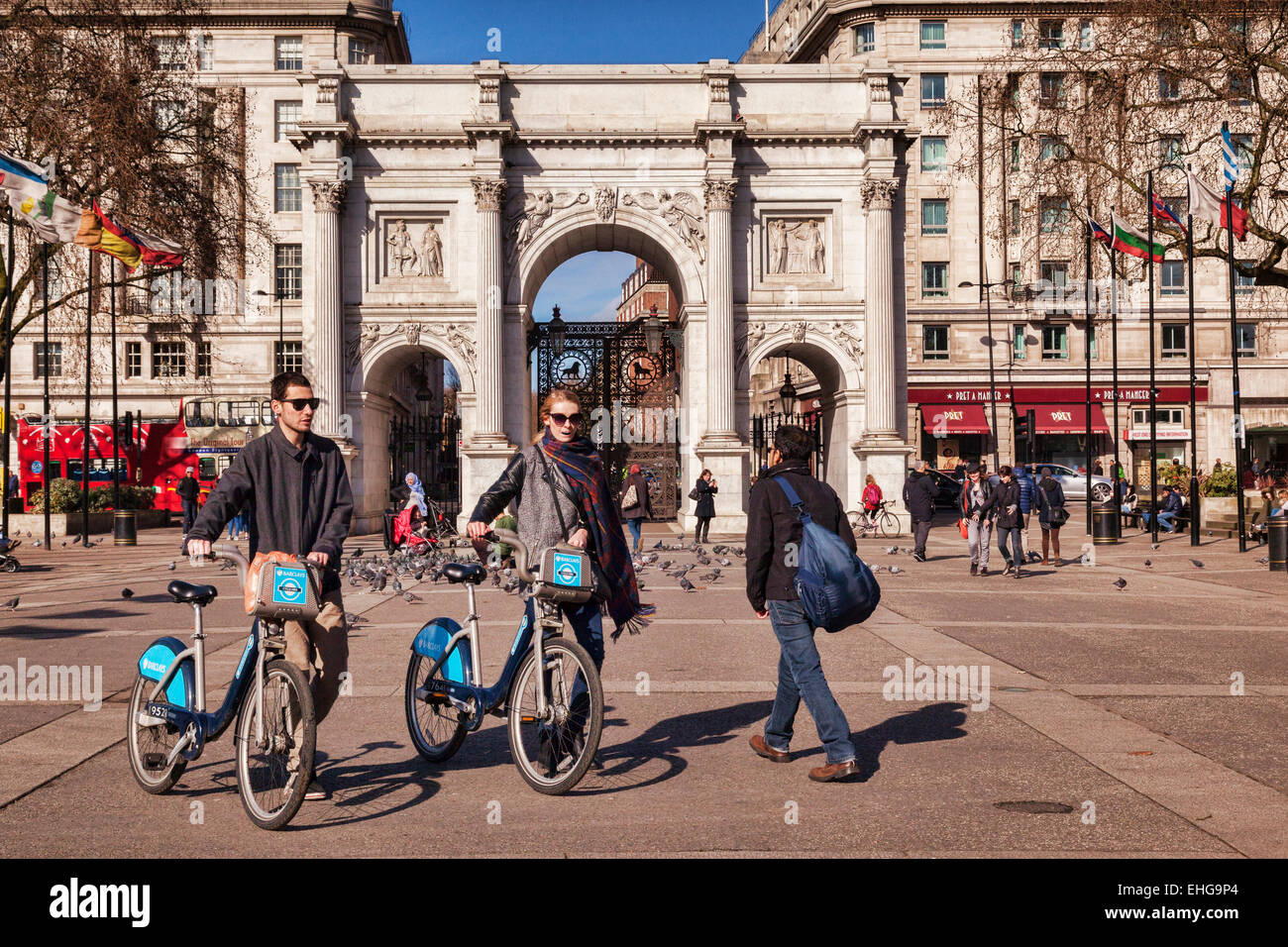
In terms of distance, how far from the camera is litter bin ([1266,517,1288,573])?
19.3 m

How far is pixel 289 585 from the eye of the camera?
5.58m

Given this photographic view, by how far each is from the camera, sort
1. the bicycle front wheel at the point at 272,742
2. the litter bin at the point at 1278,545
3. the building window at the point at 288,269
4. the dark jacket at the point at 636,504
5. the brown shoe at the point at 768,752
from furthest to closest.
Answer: the building window at the point at 288,269
the dark jacket at the point at 636,504
the litter bin at the point at 1278,545
the brown shoe at the point at 768,752
the bicycle front wheel at the point at 272,742

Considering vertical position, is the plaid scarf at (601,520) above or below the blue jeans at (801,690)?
above

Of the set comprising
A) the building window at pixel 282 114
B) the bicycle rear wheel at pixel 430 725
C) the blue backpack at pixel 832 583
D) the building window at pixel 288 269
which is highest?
the building window at pixel 282 114

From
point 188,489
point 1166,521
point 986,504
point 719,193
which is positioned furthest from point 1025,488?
point 188,489

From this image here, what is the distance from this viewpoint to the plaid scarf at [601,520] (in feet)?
22.0

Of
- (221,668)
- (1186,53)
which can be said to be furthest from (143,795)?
(1186,53)

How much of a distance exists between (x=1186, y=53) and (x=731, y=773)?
22954mm

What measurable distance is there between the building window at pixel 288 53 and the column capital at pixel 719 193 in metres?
31.0

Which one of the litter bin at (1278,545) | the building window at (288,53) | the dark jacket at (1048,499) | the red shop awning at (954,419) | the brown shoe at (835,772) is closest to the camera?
the brown shoe at (835,772)

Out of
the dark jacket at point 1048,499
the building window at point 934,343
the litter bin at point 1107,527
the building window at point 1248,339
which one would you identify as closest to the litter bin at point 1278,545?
the dark jacket at point 1048,499

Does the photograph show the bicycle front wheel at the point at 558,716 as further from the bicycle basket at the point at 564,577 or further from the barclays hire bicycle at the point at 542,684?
the bicycle basket at the point at 564,577

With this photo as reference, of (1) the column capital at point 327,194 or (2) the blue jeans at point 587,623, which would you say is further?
(1) the column capital at point 327,194

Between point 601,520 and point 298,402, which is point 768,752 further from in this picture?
point 298,402
